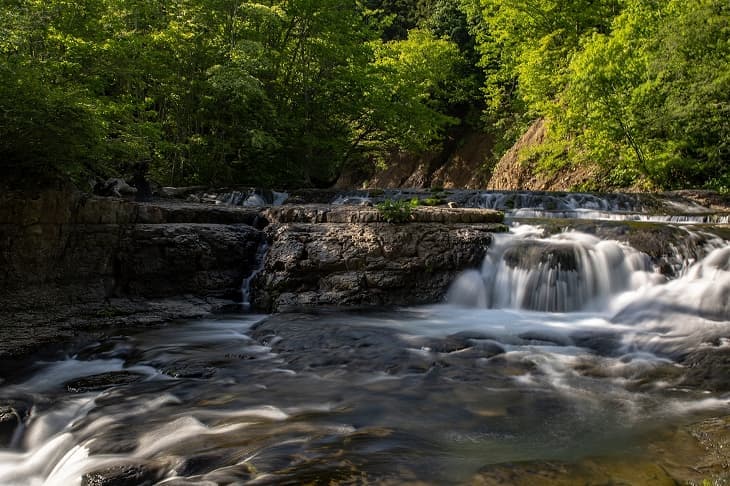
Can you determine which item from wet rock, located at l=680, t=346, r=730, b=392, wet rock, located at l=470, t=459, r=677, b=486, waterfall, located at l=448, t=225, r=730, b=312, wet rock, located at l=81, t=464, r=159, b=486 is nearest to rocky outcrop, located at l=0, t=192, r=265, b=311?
waterfall, located at l=448, t=225, r=730, b=312

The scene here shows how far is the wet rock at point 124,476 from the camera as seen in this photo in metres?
3.05

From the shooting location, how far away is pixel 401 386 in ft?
16.2

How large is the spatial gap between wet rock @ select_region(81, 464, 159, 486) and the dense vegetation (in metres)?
5.43

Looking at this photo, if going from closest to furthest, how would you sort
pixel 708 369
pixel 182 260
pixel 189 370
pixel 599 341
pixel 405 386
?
pixel 405 386 → pixel 708 369 → pixel 189 370 → pixel 599 341 → pixel 182 260

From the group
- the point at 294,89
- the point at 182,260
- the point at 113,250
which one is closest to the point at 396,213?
the point at 182,260

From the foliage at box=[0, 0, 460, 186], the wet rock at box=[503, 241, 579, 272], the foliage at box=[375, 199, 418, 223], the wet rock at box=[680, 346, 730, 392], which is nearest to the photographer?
the wet rock at box=[680, 346, 730, 392]

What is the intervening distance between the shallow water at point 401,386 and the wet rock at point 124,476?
0.06ft

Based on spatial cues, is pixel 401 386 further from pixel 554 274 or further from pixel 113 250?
pixel 113 250

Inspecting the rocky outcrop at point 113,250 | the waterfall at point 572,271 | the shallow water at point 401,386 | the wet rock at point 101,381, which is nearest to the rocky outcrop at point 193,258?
the rocky outcrop at point 113,250

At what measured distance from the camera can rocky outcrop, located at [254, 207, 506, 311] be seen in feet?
28.3

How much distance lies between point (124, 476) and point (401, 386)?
256cm

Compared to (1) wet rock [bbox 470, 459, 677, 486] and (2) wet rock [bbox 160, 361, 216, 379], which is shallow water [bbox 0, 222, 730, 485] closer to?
(2) wet rock [bbox 160, 361, 216, 379]

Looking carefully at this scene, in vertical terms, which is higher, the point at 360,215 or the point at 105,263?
the point at 360,215

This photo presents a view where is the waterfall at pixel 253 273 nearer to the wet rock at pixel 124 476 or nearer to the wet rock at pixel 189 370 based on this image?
the wet rock at pixel 189 370
